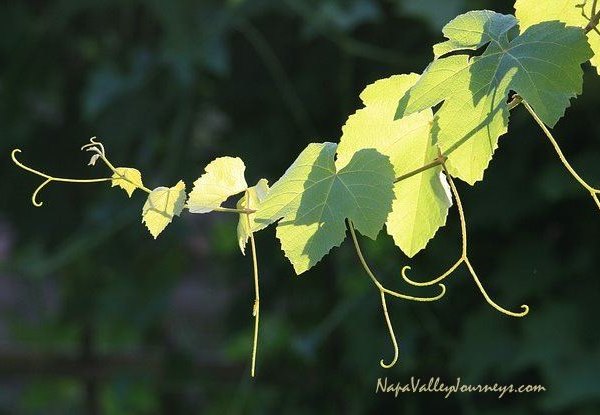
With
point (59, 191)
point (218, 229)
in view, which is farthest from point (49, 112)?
point (218, 229)

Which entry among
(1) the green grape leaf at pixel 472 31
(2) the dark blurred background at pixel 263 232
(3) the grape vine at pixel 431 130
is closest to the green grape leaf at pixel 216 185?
(3) the grape vine at pixel 431 130

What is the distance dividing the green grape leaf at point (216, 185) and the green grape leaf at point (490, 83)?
0.08m

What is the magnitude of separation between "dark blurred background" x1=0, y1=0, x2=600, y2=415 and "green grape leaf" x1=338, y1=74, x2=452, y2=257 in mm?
837

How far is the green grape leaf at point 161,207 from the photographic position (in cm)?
48

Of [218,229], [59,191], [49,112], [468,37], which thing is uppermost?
[49,112]

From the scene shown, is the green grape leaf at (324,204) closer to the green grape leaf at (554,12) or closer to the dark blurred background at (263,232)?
the green grape leaf at (554,12)

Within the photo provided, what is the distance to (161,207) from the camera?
48 cm

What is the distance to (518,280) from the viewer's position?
4.83 feet

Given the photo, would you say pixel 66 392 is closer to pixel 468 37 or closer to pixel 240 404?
pixel 240 404

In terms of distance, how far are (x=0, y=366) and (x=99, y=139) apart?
50 centimetres

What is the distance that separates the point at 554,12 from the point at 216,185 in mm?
173

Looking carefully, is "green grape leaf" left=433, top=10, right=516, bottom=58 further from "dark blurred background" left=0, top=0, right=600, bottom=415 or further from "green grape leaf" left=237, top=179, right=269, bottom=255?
"dark blurred background" left=0, top=0, right=600, bottom=415

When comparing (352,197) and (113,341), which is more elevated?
(113,341)

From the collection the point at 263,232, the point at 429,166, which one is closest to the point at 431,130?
the point at 429,166
